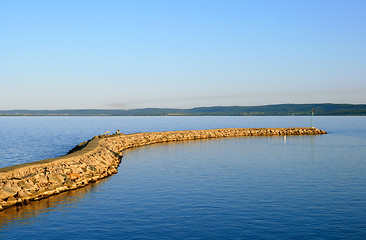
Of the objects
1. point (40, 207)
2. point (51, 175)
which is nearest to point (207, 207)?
point (40, 207)

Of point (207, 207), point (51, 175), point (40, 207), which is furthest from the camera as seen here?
point (51, 175)

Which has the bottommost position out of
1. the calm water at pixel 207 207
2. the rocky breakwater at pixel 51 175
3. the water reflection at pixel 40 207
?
the water reflection at pixel 40 207

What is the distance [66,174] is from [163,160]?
13.9m

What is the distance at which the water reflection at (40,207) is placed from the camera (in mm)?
18141

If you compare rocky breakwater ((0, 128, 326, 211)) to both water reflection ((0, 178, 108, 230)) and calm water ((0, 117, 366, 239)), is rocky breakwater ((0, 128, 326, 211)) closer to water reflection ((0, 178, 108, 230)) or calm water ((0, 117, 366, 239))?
water reflection ((0, 178, 108, 230))

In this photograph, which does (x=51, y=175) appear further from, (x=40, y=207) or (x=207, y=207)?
(x=207, y=207)

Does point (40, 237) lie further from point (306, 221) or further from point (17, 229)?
point (306, 221)

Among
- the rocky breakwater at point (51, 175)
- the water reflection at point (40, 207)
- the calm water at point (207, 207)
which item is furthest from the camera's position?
the rocky breakwater at point (51, 175)

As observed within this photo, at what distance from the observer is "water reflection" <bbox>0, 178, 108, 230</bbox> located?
1814 centimetres

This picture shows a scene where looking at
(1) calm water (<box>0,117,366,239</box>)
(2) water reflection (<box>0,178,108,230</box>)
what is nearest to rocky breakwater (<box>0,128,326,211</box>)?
(2) water reflection (<box>0,178,108,230</box>)

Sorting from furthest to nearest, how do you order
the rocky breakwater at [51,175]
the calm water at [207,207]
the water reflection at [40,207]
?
the rocky breakwater at [51,175]
the water reflection at [40,207]
the calm water at [207,207]

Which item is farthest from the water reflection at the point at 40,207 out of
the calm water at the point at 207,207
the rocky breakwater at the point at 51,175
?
the rocky breakwater at the point at 51,175

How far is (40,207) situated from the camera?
67.5ft

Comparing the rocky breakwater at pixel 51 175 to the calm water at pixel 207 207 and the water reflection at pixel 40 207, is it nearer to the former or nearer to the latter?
the water reflection at pixel 40 207
